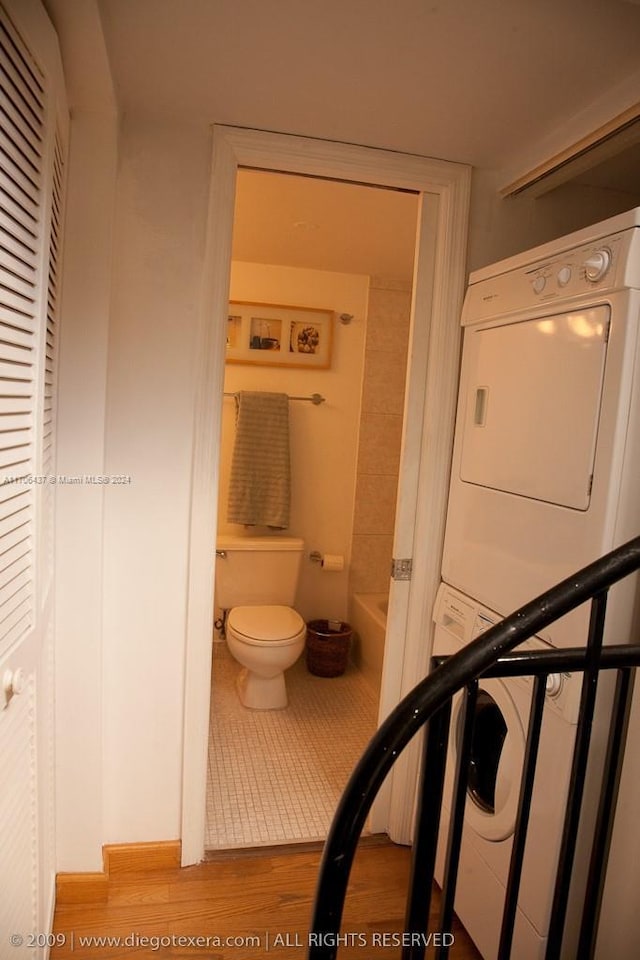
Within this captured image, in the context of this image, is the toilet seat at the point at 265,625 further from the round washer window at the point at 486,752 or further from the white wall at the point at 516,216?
the white wall at the point at 516,216

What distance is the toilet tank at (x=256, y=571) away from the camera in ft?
10.5

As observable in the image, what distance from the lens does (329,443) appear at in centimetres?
352

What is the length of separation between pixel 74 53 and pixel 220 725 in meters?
2.51

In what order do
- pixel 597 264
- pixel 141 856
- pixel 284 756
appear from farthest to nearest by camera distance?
pixel 284 756, pixel 141 856, pixel 597 264

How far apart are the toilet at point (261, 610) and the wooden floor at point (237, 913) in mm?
863

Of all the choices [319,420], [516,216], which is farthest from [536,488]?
[319,420]

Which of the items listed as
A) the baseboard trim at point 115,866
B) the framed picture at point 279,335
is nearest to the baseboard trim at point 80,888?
the baseboard trim at point 115,866

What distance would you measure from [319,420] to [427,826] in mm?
2799

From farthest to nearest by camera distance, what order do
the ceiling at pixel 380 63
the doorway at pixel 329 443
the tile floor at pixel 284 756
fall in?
the doorway at pixel 329 443
the tile floor at pixel 284 756
the ceiling at pixel 380 63

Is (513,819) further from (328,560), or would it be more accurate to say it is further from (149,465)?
(328,560)

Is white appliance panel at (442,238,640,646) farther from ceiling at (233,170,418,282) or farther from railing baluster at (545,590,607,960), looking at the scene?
ceiling at (233,170,418,282)

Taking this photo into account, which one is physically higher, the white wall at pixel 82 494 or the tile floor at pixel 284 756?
the white wall at pixel 82 494

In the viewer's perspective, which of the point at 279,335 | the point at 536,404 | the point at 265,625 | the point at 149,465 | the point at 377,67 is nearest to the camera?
the point at 377,67

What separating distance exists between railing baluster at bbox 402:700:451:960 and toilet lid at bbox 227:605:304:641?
1.93m
